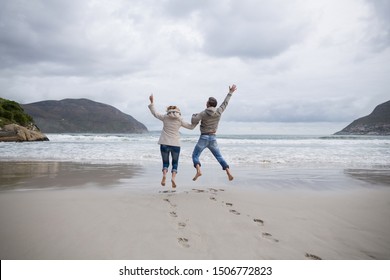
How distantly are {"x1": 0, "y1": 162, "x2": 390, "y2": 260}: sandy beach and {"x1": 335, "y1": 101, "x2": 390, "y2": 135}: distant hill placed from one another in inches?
3780

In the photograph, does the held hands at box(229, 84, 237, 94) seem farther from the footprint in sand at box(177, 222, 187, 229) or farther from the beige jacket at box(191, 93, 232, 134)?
the footprint in sand at box(177, 222, 187, 229)

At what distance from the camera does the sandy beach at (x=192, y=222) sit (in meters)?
3.05

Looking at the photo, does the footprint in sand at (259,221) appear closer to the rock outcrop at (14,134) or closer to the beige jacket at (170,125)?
the beige jacket at (170,125)

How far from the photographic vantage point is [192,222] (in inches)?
157

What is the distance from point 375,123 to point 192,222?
10806 cm

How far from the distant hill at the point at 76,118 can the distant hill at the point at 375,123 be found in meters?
90.6

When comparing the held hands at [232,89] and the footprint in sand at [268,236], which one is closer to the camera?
the footprint in sand at [268,236]

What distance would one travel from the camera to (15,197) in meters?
5.34

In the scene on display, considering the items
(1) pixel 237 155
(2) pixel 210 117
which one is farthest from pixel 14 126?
(2) pixel 210 117

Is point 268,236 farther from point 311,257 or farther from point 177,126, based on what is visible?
point 177,126

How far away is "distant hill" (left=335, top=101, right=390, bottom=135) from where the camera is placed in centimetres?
8638

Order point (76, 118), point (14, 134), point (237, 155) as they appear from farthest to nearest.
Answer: point (76, 118), point (14, 134), point (237, 155)

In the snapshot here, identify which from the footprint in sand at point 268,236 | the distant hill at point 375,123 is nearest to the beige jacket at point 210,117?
the footprint in sand at point 268,236
